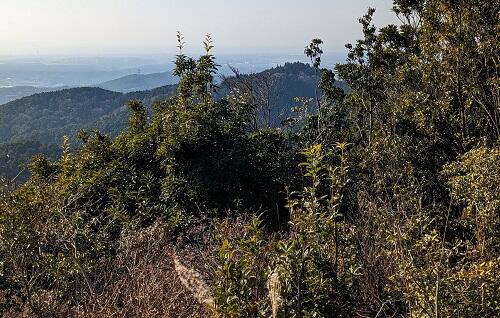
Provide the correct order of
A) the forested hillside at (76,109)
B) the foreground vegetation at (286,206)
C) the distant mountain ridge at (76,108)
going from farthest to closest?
1. the distant mountain ridge at (76,108)
2. the forested hillside at (76,109)
3. the foreground vegetation at (286,206)

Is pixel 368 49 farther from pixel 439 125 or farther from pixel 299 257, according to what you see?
pixel 299 257

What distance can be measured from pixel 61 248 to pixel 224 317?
164 inches

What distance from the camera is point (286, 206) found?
380cm

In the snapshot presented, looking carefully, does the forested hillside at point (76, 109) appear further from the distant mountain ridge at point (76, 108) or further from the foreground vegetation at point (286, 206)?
the foreground vegetation at point (286, 206)

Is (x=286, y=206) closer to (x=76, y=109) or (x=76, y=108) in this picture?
(x=76, y=109)

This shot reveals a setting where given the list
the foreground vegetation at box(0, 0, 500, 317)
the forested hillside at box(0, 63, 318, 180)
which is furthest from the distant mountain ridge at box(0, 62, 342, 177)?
the foreground vegetation at box(0, 0, 500, 317)

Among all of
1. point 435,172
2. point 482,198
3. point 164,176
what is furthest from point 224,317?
point 435,172

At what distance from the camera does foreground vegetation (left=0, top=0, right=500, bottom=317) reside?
3438mm

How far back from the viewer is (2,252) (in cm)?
539

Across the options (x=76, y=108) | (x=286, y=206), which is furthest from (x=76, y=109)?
(x=286, y=206)

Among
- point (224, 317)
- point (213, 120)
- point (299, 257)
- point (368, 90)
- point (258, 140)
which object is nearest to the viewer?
point (224, 317)

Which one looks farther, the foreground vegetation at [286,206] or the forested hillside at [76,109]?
the forested hillside at [76,109]

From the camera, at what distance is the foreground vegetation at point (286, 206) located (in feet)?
11.3

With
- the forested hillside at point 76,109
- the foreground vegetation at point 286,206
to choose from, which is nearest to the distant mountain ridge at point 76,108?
the forested hillside at point 76,109
